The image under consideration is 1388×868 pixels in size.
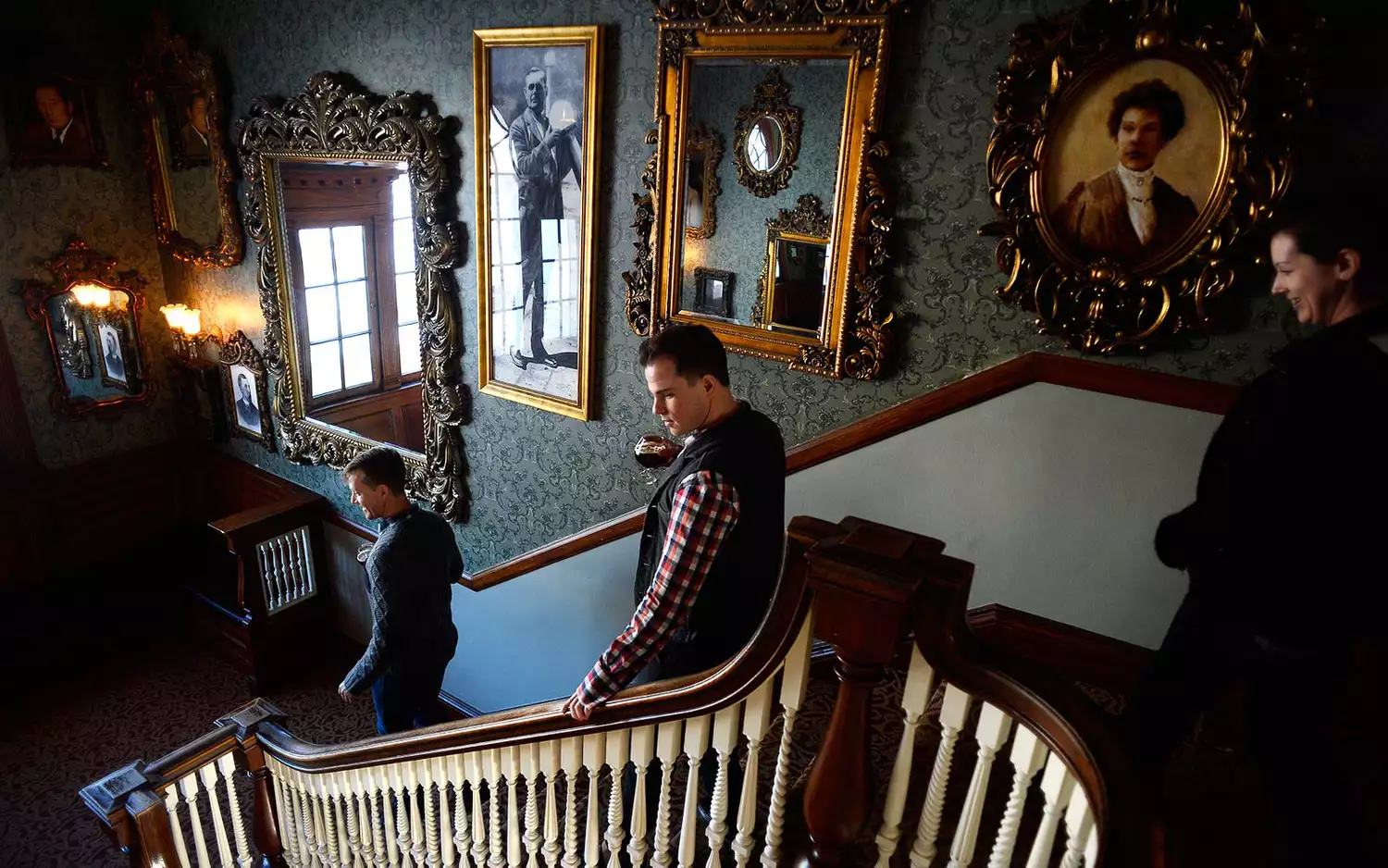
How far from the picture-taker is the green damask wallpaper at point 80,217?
4586 mm

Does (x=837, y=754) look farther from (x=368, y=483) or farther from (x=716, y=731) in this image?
(x=368, y=483)

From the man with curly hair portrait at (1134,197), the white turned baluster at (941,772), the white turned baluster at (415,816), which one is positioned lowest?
the white turned baluster at (415,816)

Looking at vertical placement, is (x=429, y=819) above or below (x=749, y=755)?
below

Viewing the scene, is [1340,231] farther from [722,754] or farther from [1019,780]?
[722,754]

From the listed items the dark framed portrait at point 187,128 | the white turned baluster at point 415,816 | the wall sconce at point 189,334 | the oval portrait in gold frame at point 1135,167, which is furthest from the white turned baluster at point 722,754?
the wall sconce at point 189,334

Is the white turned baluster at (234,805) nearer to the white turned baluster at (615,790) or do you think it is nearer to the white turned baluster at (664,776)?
the white turned baluster at (615,790)

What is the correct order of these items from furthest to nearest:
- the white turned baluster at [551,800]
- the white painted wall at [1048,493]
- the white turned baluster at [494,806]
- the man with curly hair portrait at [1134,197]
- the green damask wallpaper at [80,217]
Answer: the green damask wallpaper at [80,217] < the white painted wall at [1048,493] < the man with curly hair portrait at [1134,197] < the white turned baluster at [494,806] < the white turned baluster at [551,800]

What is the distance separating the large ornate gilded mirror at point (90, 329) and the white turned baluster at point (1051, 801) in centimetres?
595

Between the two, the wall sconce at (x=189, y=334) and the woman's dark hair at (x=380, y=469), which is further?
the wall sconce at (x=189, y=334)

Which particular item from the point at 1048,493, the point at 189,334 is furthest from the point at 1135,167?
the point at 189,334

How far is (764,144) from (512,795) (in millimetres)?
2175

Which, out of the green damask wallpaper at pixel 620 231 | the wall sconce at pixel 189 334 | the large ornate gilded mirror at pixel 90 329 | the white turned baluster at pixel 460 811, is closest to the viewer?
the white turned baluster at pixel 460 811

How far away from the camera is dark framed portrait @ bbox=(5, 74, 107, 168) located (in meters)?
4.48

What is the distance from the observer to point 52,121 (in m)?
4.62
